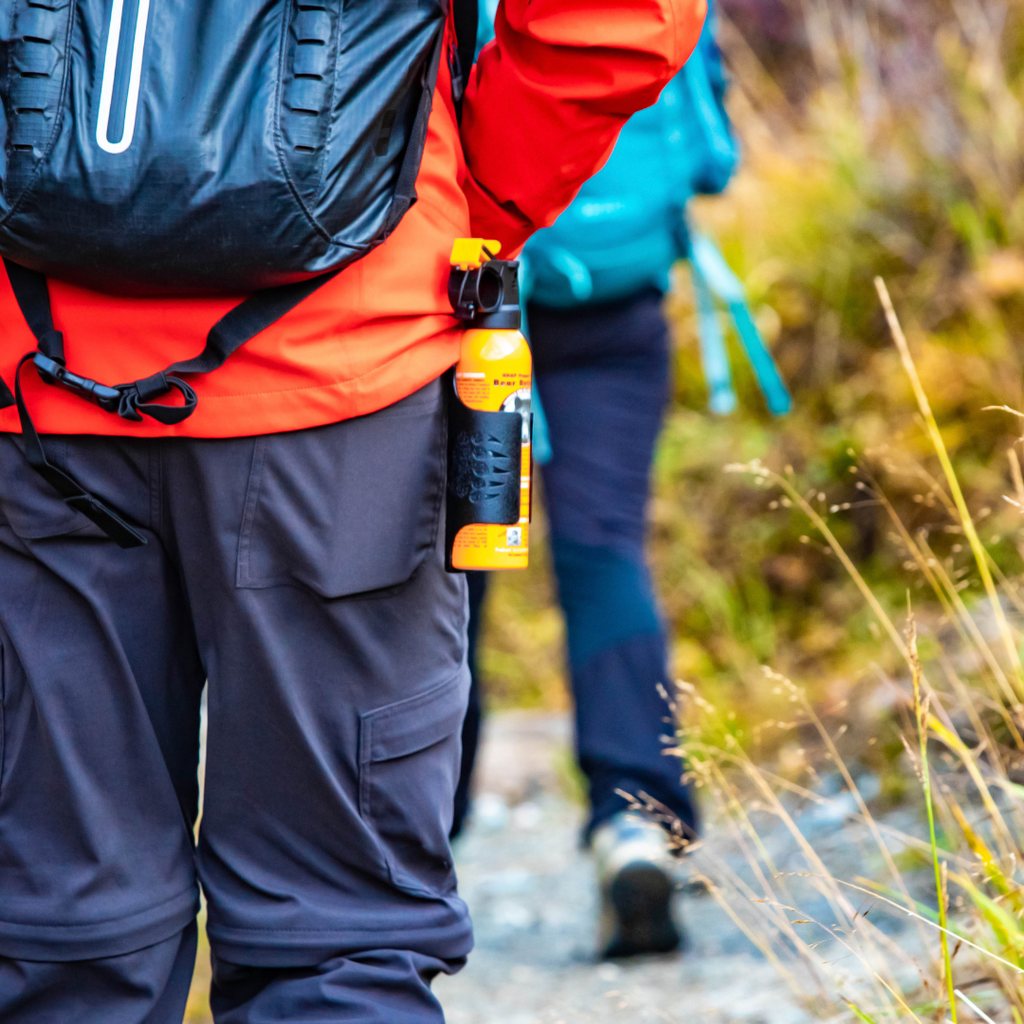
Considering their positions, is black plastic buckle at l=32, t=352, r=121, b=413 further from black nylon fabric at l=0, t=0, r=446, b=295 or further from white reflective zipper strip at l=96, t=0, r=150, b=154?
white reflective zipper strip at l=96, t=0, r=150, b=154

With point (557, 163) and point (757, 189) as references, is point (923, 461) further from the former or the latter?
point (557, 163)

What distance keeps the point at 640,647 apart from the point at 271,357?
54.8 inches

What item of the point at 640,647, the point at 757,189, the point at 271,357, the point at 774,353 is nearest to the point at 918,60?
the point at 757,189

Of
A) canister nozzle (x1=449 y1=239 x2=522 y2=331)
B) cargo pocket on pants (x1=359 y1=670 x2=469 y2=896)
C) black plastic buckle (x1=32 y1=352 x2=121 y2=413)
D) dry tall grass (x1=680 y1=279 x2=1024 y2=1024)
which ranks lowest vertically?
dry tall grass (x1=680 y1=279 x2=1024 y2=1024)

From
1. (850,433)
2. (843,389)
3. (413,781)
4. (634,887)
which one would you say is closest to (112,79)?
(413,781)

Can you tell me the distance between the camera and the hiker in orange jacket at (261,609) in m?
1.36

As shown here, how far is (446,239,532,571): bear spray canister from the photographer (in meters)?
1.45

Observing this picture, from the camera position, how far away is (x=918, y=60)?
5344 millimetres

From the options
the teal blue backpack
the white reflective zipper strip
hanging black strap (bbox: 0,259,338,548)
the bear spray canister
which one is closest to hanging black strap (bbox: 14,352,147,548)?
hanging black strap (bbox: 0,259,338,548)

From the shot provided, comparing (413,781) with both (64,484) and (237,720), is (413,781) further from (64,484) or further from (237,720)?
(64,484)

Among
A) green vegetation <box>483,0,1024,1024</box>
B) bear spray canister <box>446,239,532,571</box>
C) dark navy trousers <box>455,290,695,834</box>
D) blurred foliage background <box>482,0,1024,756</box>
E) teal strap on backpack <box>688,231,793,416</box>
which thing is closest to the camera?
bear spray canister <box>446,239,532,571</box>

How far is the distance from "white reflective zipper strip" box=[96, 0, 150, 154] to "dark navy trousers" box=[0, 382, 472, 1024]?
0.33 meters

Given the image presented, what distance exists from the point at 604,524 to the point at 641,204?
0.65 meters

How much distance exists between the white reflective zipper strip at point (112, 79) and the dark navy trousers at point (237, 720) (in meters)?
0.33
